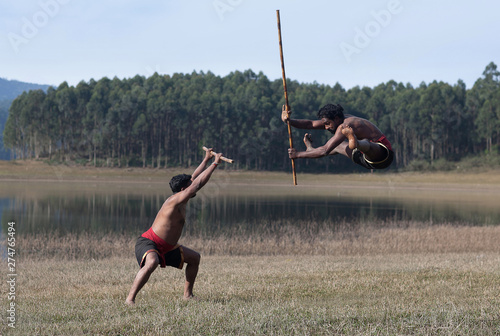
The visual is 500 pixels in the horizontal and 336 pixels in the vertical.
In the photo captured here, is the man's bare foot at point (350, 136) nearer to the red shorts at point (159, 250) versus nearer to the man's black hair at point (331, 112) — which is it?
the man's black hair at point (331, 112)

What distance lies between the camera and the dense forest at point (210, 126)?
118938 millimetres

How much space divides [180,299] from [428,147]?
120 metres

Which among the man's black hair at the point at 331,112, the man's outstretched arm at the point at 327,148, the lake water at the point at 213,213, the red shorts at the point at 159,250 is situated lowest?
the lake water at the point at 213,213

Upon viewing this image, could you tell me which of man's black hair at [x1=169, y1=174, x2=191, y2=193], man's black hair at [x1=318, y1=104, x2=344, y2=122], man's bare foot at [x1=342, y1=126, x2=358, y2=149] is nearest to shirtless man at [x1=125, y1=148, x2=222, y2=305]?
man's black hair at [x1=169, y1=174, x2=191, y2=193]

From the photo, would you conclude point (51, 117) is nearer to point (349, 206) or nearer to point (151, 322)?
point (349, 206)

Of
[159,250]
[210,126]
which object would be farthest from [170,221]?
[210,126]

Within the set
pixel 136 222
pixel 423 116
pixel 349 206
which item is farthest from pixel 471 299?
pixel 423 116

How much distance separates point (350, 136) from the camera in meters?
10.0

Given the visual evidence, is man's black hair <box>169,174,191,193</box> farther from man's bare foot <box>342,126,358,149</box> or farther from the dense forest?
the dense forest

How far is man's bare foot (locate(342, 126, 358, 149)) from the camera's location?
9938 millimetres

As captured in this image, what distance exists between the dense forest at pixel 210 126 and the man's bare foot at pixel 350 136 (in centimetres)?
10558

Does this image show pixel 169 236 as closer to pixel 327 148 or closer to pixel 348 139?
pixel 327 148

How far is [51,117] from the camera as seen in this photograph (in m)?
126

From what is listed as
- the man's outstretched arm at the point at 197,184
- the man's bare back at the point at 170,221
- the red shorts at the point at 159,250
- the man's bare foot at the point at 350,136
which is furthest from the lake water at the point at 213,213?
the man's bare foot at the point at 350,136
